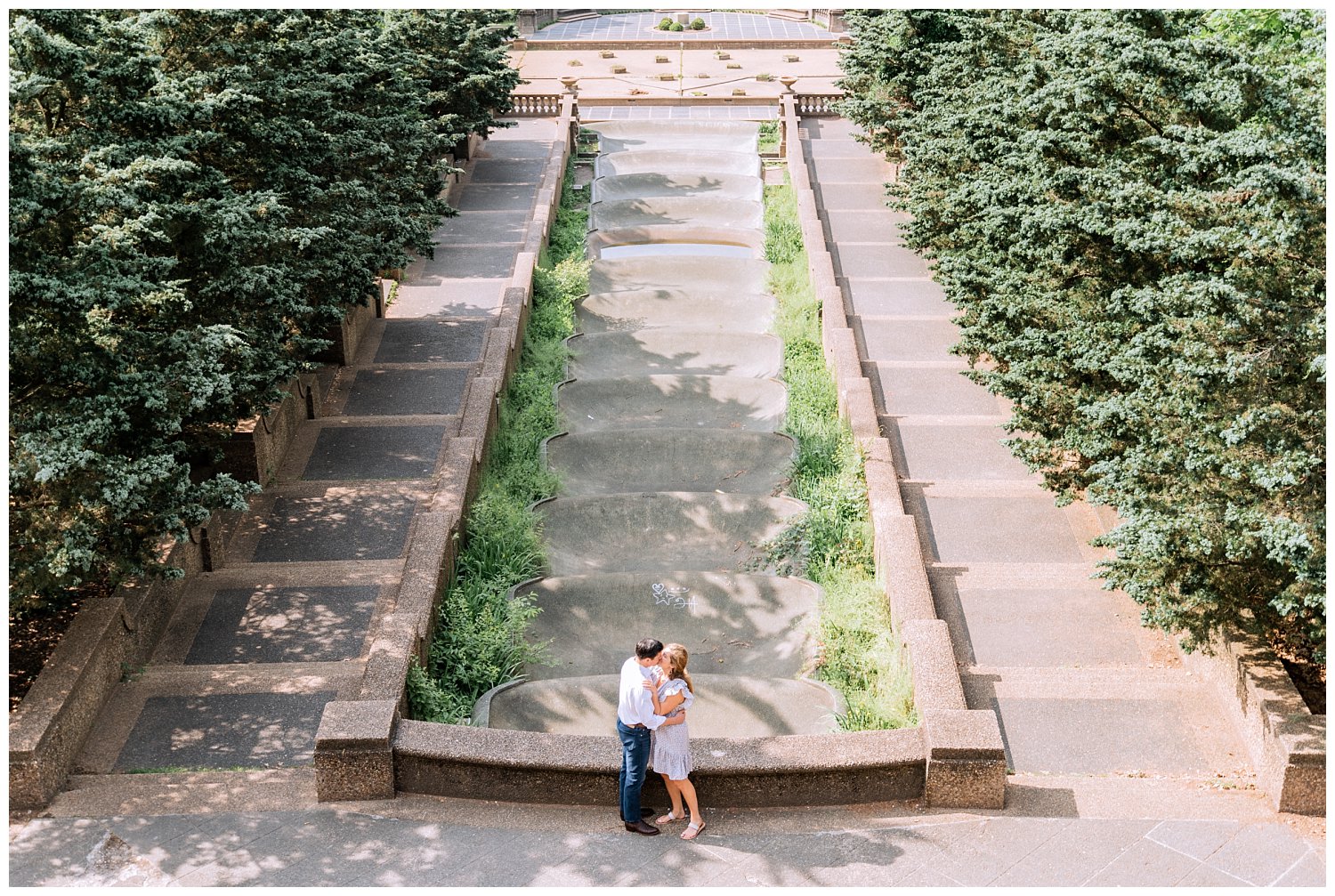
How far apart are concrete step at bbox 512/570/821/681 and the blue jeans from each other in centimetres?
423

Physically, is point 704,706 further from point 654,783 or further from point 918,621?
point 654,783

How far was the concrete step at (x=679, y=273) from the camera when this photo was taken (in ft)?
85.4

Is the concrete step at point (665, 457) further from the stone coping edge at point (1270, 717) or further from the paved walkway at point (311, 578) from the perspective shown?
the stone coping edge at point (1270, 717)

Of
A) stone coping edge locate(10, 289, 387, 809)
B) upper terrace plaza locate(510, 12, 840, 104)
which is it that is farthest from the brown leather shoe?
upper terrace plaza locate(510, 12, 840, 104)

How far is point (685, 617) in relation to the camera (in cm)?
1416

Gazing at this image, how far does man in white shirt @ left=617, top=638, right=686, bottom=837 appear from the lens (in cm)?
889

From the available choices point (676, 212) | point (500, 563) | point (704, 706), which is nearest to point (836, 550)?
point (704, 706)

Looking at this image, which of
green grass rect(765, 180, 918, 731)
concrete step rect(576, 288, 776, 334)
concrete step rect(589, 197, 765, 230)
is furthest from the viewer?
concrete step rect(589, 197, 765, 230)

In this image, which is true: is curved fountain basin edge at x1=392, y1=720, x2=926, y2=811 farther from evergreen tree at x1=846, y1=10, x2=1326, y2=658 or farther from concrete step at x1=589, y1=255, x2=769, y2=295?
concrete step at x1=589, y1=255, x2=769, y2=295

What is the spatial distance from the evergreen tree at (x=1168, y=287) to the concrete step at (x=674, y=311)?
5.92m

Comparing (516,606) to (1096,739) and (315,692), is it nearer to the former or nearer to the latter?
(315,692)

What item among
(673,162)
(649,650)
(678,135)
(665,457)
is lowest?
(665,457)

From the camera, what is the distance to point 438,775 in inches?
392

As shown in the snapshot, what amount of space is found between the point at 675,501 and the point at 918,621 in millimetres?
4785
